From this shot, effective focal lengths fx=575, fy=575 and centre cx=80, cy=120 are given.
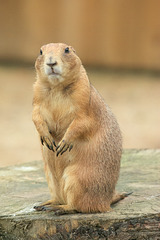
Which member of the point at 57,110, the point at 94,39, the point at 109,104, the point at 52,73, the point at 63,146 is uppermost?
the point at 52,73

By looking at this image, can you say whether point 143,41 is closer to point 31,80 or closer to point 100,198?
point 31,80

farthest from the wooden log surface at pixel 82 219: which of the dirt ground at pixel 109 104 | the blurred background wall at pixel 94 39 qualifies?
the blurred background wall at pixel 94 39

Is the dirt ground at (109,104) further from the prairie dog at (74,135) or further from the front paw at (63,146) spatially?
the front paw at (63,146)

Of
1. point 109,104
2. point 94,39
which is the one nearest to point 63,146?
point 109,104

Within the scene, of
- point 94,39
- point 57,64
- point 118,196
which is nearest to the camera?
point 57,64

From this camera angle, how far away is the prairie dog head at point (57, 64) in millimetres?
4828

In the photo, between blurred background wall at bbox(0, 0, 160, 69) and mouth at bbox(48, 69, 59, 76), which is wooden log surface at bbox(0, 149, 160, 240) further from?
blurred background wall at bbox(0, 0, 160, 69)

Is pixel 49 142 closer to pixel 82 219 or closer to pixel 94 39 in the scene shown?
pixel 82 219

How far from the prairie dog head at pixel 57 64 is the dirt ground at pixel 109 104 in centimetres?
609

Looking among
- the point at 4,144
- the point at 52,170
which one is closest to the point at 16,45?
the point at 4,144

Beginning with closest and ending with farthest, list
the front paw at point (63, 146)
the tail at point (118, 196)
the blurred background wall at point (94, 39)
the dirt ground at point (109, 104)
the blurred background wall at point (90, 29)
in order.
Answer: the front paw at point (63, 146), the tail at point (118, 196), the dirt ground at point (109, 104), the blurred background wall at point (94, 39), the blurred background wall at point (90, 29)

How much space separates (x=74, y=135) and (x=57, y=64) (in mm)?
633

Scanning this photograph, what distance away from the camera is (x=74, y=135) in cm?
498

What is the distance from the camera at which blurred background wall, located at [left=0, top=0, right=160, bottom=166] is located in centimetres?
1653
